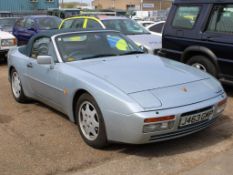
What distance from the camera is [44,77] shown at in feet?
18.8

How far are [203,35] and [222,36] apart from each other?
1.45 ft

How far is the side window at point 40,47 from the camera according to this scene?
19.7 ft

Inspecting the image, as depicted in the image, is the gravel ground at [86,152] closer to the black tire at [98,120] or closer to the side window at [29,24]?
the black tire at [98,120]

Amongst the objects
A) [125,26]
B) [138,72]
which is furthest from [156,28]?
[138,72]

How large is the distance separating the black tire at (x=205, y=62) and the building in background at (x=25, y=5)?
108 ft

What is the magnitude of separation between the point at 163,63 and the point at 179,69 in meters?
0.32

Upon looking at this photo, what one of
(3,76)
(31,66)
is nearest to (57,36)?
(31,66)

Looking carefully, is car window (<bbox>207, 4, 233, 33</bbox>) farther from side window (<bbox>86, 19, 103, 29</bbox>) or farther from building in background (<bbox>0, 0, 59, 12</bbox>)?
building in background (<bbox>0, 0, 59, 12</bbox>)

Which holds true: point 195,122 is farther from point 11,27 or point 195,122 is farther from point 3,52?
point 11,27

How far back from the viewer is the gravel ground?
414 cm

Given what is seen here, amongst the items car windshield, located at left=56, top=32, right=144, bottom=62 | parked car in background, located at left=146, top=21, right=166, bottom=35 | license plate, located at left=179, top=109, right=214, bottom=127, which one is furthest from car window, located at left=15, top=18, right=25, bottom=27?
license plate, located at left=179, top=109, right=214, bottom=127

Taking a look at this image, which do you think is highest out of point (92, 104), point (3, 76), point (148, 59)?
point (148, 59)

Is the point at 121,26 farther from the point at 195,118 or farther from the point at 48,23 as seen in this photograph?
the point at 195,118

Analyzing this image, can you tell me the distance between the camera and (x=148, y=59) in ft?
18.5
